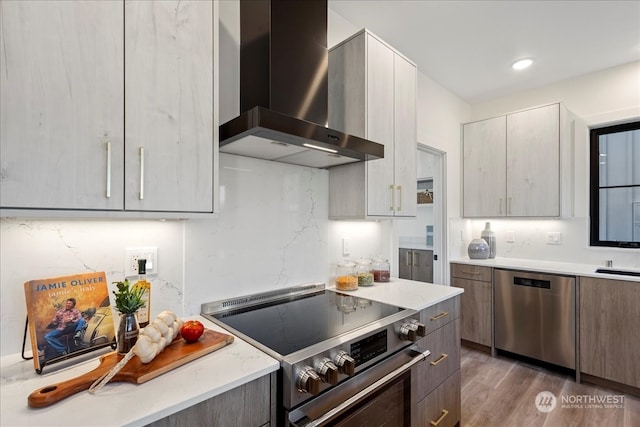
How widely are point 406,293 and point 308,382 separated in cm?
108

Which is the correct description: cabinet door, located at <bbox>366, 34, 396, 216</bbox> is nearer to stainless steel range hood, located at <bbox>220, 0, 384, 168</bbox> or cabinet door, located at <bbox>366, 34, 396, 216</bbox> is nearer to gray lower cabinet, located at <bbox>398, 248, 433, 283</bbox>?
stainless steel range hood, located at <bbox>220, 0, 384, 168</bbox>

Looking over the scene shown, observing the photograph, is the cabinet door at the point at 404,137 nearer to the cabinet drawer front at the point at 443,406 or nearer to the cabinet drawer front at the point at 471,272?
the cabinet drawer front at the point at 443,406

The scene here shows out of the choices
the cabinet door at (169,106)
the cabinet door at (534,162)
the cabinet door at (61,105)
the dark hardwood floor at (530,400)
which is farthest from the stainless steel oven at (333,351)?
the cabinet door at (534,162)

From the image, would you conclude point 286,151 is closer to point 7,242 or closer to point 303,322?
point 303,322

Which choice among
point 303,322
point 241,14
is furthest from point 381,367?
point 241,14

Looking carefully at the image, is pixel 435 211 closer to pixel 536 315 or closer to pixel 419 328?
pixel 536 315

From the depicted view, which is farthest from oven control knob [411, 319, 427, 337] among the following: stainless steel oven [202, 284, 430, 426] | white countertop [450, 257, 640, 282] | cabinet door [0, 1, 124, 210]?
white countertop [450, 257, 640, 282]

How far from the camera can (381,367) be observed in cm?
136

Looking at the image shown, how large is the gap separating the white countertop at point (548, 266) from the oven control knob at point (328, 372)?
2538mm

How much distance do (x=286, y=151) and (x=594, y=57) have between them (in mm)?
3005

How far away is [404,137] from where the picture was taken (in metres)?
2.12

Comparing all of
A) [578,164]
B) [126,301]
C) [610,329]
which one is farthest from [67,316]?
[578,164]

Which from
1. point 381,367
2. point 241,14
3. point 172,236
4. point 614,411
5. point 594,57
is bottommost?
point 614,411

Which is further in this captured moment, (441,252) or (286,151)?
(441,252)
